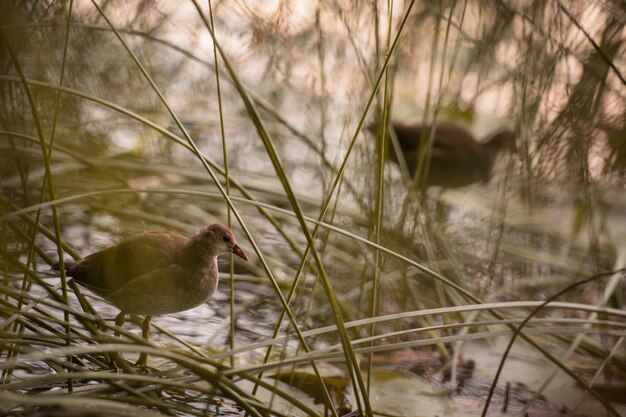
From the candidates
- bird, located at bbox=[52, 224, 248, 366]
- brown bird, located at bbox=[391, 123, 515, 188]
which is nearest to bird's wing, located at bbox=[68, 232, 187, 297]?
bird, located at bbox=[52, 224, 248, 366]

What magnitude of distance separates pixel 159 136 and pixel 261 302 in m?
0.71

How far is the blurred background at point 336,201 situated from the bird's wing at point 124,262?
0.06m

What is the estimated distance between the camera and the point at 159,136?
6.15ft

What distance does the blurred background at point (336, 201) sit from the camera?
0.79m

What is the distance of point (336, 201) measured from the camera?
872 mm

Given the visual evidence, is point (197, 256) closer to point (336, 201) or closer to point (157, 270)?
point (157, 270)

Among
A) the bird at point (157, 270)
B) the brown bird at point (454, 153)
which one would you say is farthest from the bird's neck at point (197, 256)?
the brown bird at point (454, 153)

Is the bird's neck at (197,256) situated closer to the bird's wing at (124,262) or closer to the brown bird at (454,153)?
the bird's wing at (124,262)

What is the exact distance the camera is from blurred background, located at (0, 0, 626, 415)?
0.79 metres

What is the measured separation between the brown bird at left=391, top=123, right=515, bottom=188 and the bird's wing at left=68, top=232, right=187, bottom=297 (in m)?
→ 1.52

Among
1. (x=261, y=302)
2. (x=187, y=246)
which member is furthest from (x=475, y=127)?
(x=187, y=246)

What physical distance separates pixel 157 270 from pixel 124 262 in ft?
0.11

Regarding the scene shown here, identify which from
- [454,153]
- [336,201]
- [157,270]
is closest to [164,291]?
[157,270]

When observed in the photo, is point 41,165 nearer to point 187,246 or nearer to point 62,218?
point 62,218
